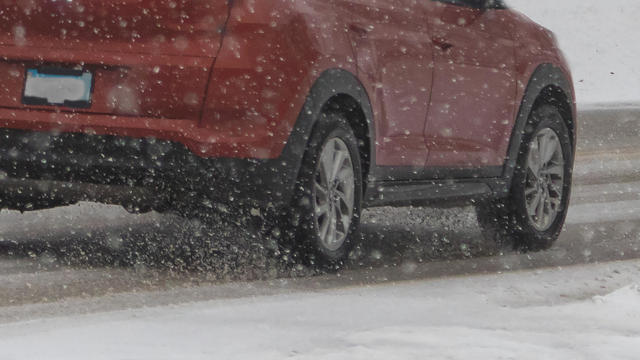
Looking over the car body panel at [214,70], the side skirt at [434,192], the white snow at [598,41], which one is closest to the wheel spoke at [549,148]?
the side skirt at [434,192]

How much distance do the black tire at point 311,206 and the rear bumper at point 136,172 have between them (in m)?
0.15

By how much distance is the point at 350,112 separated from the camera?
7.75 meters

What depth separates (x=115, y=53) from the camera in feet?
23.0

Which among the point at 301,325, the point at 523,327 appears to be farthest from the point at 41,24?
the point at 523,327

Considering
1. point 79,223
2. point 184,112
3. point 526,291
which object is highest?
point 184,112

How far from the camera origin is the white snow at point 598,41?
30.3 meters

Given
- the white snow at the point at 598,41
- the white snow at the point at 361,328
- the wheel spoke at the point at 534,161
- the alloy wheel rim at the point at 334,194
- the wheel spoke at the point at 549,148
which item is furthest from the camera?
the white snow at the point at 598,41

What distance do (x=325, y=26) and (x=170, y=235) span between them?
7.21ft

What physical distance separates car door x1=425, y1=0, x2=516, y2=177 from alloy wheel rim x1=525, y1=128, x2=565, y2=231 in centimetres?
43

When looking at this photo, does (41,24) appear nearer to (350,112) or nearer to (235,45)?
(235,45)

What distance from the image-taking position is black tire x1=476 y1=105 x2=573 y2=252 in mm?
9367

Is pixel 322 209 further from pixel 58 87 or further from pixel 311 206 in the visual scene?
pixel 58 87

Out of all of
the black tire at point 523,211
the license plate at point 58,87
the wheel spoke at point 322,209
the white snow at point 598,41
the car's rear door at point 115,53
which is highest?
the car's rear door at point 115,53

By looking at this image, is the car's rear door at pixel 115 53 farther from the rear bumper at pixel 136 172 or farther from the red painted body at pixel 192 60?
the rear bumper at pixel 136 172
